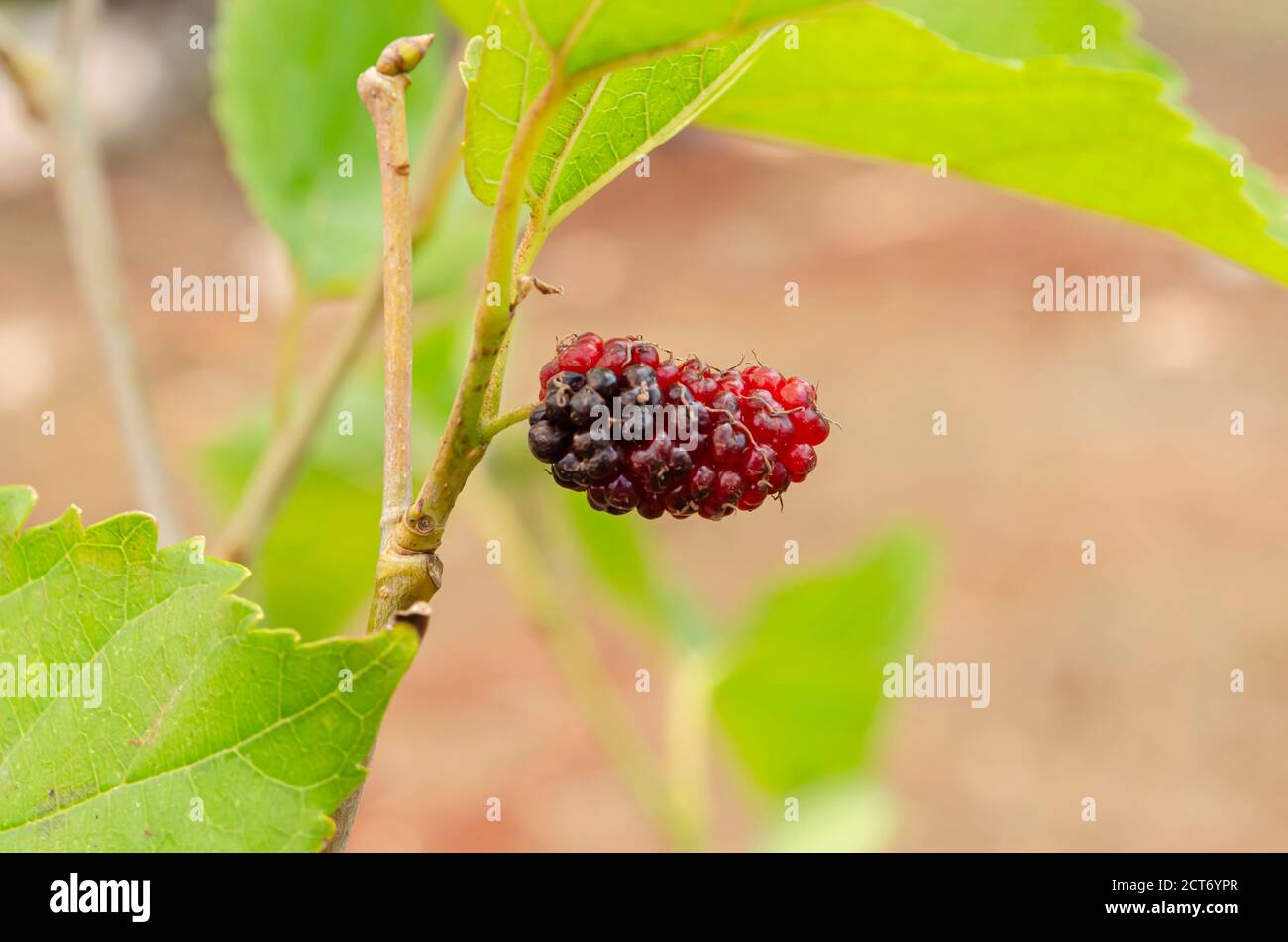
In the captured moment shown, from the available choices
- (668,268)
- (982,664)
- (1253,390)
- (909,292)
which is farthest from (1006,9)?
(668,268)

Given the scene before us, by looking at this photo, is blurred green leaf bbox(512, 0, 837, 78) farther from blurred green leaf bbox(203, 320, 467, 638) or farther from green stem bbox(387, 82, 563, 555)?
blurred green leaf bbox(203, 320, 467, 638)

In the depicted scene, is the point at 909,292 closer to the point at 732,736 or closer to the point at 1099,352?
the point at 1099,352

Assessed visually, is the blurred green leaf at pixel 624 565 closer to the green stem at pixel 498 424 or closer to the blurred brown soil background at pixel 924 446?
the blurred brown soil background at pixel 924 446

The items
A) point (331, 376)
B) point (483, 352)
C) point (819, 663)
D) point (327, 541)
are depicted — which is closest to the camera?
point (483, 352)

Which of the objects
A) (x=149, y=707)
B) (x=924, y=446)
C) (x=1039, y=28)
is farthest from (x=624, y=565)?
(x=924, y=446)

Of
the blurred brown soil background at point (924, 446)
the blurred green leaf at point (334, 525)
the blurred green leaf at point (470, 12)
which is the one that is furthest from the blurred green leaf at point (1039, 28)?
the blurred brown soil background at point (924, 446)

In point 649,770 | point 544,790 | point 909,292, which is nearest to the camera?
point 649,770

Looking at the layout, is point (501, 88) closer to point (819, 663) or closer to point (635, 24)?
point (635, 24)
